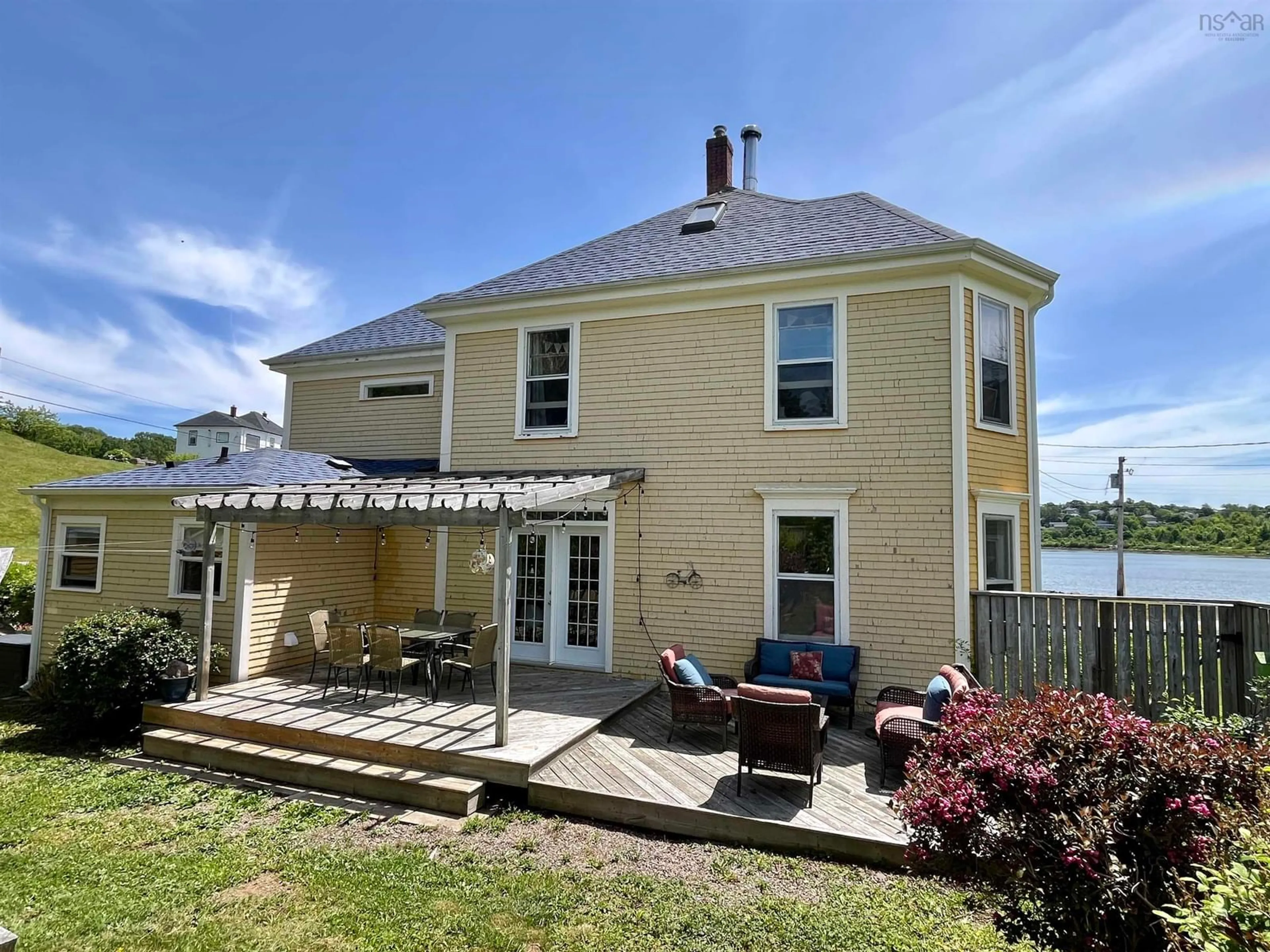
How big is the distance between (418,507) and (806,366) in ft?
19.1

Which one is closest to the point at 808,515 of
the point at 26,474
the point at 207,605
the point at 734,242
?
the point at 734,242

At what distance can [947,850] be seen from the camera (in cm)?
297

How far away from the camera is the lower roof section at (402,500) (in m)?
6.76

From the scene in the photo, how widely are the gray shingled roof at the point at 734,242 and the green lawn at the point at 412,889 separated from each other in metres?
7.56

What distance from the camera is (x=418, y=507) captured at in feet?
22.9

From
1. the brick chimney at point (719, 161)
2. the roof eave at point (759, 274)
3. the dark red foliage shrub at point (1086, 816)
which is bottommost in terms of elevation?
the dark red foliage shrub at point (1086, 816)

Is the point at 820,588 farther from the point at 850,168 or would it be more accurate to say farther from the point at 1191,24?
the point at 850,168

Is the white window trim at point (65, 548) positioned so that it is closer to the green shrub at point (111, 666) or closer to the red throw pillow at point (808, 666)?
the green shrub at point (111, 666)

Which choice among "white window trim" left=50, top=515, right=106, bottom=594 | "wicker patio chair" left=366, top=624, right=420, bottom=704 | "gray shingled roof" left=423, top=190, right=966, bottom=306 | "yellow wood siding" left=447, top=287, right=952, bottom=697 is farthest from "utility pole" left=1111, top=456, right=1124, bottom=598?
"white window trim" left=50, top=515, right=106, bottom=594

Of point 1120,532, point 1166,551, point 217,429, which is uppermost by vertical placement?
point 217,429

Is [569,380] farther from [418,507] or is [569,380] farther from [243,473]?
[243,473]

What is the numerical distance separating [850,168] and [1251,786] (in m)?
13.1

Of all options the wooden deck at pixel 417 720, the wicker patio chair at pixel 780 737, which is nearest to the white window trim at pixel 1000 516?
the wicker patio chair at pixel 780 737

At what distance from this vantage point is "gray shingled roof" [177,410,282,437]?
59.6 m
